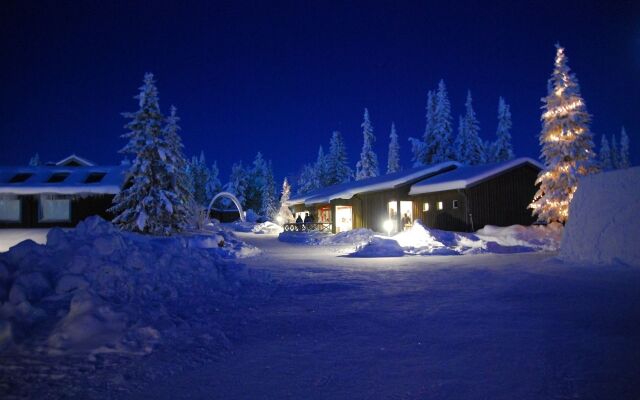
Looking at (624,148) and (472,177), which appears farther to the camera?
(624,148)

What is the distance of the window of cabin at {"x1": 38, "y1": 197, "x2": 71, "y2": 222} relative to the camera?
23.0 metres

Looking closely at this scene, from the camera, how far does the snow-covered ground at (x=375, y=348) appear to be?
355 cm

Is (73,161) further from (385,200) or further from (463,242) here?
(463,242)

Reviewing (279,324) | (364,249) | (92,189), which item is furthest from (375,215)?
(279,324)

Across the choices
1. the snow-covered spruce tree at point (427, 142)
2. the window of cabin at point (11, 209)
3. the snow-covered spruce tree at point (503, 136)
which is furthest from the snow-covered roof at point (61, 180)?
the snow-covered spruce tree at point (503, 136)

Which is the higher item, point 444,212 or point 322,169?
point 322,169

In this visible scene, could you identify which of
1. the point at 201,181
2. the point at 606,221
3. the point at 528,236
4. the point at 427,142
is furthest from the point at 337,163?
the point at 606,221

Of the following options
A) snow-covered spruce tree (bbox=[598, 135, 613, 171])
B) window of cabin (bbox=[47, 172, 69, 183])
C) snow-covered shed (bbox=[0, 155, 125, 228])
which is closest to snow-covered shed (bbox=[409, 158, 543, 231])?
snow-covered shed (bbox=[0, 155, 125, 228])

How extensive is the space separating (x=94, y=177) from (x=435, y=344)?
1001 inches

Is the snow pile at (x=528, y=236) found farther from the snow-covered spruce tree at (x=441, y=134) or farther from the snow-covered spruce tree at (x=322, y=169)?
the snow-covered spruce tree at (x=322, y=169)

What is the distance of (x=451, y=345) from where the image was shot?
4660mm

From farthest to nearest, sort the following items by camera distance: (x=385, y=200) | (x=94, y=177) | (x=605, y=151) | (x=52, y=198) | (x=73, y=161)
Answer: (x=605, y=151) < (x=73, y=161) < (x=385, y=200) < (x=94, y=177) < (x=52, y=198)

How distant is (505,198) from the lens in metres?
23.0

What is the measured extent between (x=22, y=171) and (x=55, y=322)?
965 inches
